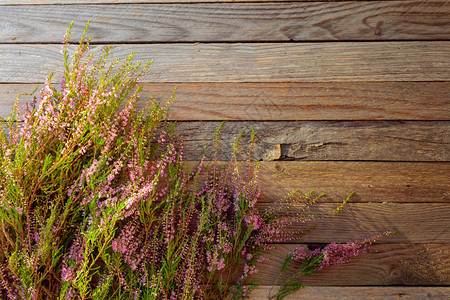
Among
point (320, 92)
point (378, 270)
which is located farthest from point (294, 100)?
point (378, 270)

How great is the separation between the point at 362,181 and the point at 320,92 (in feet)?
1.58

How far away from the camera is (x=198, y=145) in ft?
5.33

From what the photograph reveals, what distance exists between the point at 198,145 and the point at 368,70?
0.93 metres

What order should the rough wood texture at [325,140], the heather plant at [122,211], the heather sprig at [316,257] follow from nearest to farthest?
the heather plant at [122,211] < the heather sprig at [316,257] < the rough wood texture at [325,140]

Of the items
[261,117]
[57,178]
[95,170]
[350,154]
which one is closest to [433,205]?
[350,154]

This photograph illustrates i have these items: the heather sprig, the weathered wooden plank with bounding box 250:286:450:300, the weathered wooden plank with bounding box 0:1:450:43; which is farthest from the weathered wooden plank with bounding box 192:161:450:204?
the weathered wooden plank with bounding box 0:1:450:43

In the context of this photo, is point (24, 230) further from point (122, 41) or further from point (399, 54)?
point (399, 54)

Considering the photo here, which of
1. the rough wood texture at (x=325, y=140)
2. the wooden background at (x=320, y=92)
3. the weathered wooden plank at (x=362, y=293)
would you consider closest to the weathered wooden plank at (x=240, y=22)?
the wooden background at (x=320, y=92)

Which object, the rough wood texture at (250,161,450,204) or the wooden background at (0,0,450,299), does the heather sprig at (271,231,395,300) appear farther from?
the rough wood texture at (250,161,450,204)

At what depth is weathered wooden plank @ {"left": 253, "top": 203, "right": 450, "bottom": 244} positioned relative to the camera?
159cm

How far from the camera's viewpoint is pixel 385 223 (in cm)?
159

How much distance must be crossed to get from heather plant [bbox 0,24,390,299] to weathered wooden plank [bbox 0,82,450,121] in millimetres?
122

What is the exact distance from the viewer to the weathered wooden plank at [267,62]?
65.2 inches

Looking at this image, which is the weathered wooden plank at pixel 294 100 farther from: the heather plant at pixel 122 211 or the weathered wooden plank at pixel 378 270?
the weathered wooden plank at pixel 378 270
